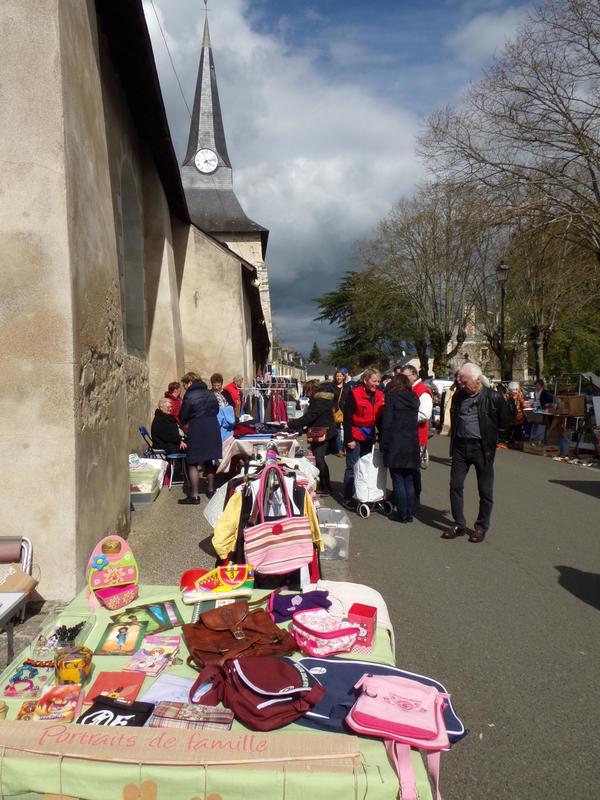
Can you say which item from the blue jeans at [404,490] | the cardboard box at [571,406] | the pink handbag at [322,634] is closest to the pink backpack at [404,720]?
the pink handbag at [322,634]

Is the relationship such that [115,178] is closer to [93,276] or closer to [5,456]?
[93,276]

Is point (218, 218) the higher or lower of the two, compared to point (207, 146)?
lower

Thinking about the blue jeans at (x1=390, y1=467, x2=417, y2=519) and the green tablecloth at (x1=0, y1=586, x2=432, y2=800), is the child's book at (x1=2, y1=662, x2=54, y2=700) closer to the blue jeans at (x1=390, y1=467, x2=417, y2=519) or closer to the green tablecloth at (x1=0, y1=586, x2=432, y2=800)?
the green tablecloth at (x1=0, y1=586, x2=432, y2=800)

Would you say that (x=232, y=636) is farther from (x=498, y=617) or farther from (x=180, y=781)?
(x=498, y=617)

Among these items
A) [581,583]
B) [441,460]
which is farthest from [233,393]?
[581,583]

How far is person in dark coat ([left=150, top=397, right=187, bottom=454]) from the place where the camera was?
9.52 m

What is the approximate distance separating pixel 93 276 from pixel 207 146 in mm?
31754

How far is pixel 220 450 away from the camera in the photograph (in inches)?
325

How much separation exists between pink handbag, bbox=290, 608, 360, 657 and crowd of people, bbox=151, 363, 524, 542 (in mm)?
3735

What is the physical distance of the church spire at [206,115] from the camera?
111 feet

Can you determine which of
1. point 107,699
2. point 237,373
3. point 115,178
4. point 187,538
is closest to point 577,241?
point 237,373

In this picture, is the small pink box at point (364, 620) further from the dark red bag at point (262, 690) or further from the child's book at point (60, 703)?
the child's book at point (60, 703)

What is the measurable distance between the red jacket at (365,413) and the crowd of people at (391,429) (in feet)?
0.04

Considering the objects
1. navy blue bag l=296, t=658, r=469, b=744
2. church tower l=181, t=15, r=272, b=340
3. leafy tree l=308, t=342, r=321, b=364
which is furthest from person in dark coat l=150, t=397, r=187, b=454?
leafy tree l=308, t=342, r=321, b=364
